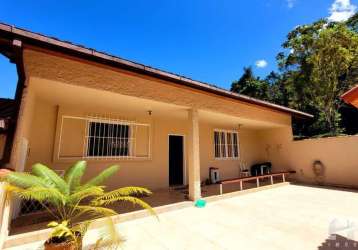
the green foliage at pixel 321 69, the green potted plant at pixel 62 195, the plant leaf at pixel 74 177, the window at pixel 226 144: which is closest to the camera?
the green potted plant at pixel 62 195

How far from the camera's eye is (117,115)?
804 cm

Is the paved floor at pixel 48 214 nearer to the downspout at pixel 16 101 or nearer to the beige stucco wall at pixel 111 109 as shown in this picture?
the beige stucco wall at pixel 111 109

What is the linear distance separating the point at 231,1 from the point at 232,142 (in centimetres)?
814

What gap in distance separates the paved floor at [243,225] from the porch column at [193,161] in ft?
2.29

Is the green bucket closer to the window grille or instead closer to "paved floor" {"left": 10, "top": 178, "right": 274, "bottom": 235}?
"paved floor" {"left": 10, "top": 178, "right": 274, "bottom": 235}

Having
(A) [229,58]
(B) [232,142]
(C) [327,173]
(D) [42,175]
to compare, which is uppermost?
(A) [229,58]

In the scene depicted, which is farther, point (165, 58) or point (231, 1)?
point (165, 58)

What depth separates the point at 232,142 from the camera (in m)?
12.5

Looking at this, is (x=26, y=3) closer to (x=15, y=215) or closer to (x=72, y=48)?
(x=72, y=48)

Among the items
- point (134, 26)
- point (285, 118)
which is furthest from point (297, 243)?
point (134, 26)

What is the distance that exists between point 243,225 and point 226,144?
7.64 metres

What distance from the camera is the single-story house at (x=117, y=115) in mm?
4262

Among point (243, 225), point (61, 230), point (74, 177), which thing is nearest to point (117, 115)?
point (74, 177)

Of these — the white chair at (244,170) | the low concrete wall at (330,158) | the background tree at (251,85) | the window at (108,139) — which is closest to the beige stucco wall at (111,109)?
the window at (108,139)
